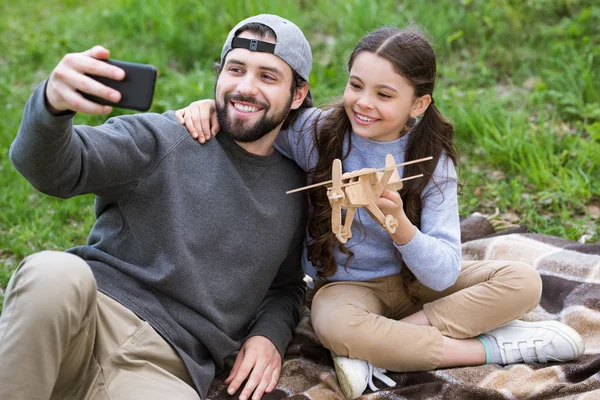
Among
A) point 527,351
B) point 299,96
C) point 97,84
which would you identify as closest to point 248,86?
point 299,96

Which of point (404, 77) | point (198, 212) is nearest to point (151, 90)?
point (198, 212)

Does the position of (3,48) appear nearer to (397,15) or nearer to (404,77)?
(397,15)

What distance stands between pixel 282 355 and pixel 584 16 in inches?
151

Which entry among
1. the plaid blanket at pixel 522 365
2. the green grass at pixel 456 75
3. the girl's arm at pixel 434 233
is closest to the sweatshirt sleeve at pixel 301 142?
the girl's arm at pixel 434 233

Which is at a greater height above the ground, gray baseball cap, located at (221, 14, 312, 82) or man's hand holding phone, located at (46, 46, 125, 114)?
gray baseball cap, located at (221, 14, 312, 82)

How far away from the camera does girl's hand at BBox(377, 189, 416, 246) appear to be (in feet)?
8.04

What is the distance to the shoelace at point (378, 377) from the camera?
2.75m

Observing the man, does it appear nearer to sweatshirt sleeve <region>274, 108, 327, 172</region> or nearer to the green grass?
sweatshirt sleeve <region>274, 108, 327, 172</region>

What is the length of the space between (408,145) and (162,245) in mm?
1062

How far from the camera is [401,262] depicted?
9.74 feet

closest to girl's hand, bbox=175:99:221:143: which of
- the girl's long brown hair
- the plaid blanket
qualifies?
the girl's long brown hair

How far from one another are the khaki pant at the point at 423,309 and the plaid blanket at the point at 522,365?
126 millimetres

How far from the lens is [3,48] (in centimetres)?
621

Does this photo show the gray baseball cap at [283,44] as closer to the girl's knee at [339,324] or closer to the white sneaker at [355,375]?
the girl's knee at [339,324]
